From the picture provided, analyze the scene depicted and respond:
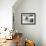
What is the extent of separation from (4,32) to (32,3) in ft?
7.70

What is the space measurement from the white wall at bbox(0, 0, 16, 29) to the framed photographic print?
1112 millimetres

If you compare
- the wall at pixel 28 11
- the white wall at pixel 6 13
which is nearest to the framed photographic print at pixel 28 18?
the wall at pixel 28 11

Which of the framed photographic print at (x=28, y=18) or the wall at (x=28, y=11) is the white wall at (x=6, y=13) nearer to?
the wall at (x=28, y=11)

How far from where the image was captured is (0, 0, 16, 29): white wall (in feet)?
15.1

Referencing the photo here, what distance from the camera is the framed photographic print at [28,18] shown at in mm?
5598

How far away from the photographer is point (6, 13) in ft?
15.2

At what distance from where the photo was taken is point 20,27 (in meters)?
5.68

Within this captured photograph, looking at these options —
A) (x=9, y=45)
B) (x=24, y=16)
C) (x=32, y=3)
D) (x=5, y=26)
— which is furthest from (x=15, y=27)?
(x=9, y=45)

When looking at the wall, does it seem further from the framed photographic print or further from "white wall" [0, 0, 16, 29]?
"white wall" [0, 0, 16, 29]

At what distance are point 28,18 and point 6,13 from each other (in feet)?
4.42

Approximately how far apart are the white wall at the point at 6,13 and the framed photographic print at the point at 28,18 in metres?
1.11

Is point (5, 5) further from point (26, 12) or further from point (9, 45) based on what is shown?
point (9, 45)

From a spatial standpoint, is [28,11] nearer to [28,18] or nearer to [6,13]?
[28,18]

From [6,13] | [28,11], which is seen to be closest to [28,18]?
[28,11]
